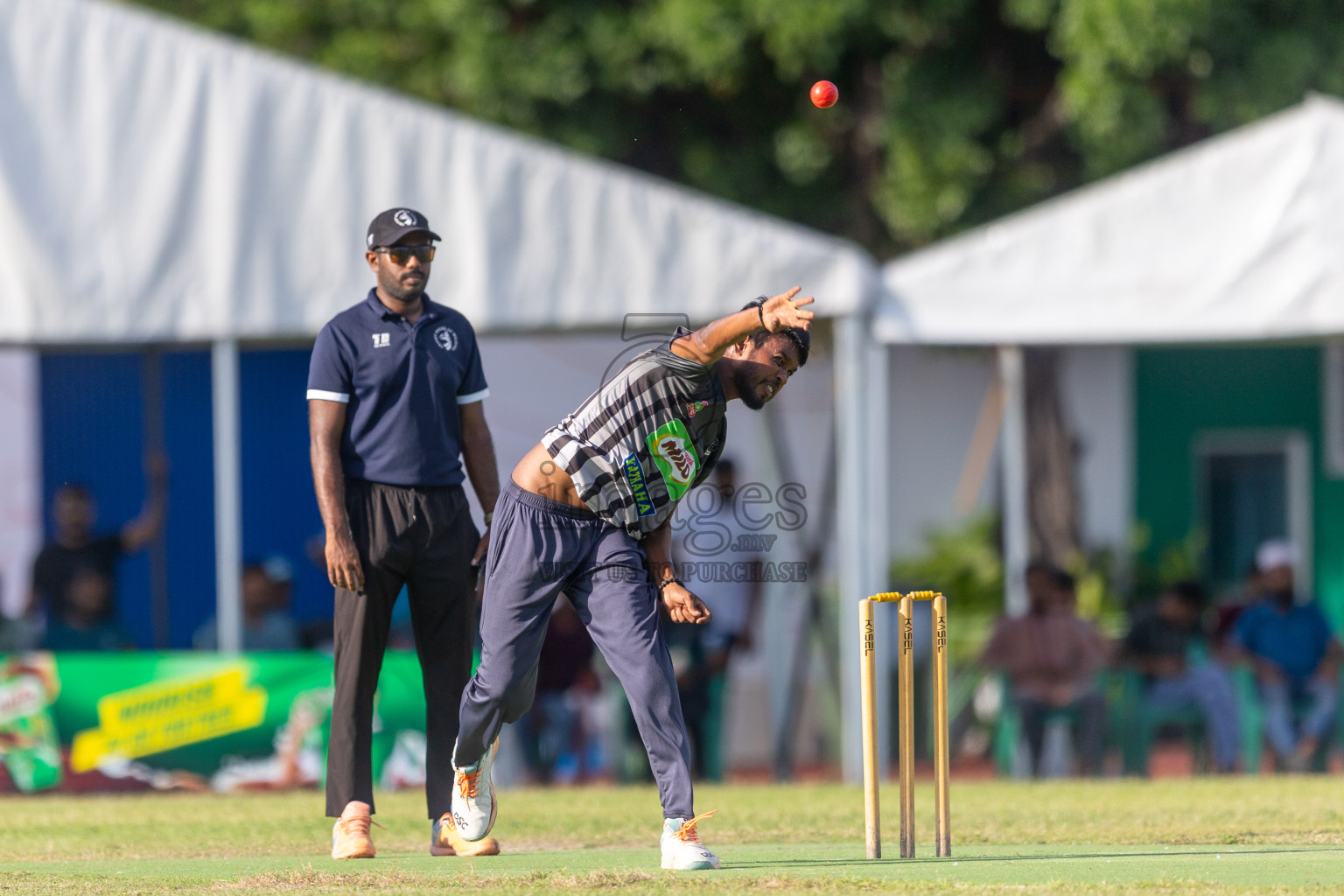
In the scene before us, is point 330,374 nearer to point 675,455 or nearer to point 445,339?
point 445,339

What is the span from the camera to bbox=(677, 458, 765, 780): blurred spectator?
9.59m

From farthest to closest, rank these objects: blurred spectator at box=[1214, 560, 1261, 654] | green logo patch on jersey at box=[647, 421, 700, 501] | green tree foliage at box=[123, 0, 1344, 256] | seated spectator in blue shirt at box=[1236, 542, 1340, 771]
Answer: green tree foliage at box=[123, 0, 1344, 256] → blurred spectator at box=[1214, 560, 1261, 654] → seated spectator in blue shirt at box=[1236, 542, 1340, 771] → green logo patch on jersey at box=[647, 421, 700, 501]

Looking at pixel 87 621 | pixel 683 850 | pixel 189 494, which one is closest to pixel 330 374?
pixel 683 850

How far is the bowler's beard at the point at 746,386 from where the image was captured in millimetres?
5047

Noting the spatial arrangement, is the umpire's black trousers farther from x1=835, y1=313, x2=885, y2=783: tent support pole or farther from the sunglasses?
x1=835, y1=313, x2=885, y2=783: tent support pole

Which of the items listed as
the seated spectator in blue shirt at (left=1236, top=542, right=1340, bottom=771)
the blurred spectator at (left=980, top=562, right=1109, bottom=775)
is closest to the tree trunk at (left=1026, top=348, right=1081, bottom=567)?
the seated spectator in blue shirt at (left=1236, top=542, right=1340, bottom=771)

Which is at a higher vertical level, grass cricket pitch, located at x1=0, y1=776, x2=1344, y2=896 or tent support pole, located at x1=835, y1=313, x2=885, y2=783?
tent support pole, located at x1=835, y1=313, x2=885, y2=783

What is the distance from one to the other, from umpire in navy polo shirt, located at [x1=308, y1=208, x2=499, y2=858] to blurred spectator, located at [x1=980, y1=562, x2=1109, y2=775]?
213 inches

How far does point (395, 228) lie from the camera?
Result: 5.63 m

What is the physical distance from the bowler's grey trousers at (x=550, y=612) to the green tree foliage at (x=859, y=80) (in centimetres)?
703

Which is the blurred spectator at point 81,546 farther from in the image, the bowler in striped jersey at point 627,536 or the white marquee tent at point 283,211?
the bowler in striped jersey at point 627,536

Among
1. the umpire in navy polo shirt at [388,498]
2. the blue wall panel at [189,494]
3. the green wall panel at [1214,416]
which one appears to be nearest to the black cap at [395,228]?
the umpire in navy polo shirt at [388,498]

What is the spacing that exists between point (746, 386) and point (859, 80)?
26.3 ft

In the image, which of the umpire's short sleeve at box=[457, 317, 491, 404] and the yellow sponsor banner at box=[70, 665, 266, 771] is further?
the yellow sponsor banner at box=[70, 665, 266, 771]
